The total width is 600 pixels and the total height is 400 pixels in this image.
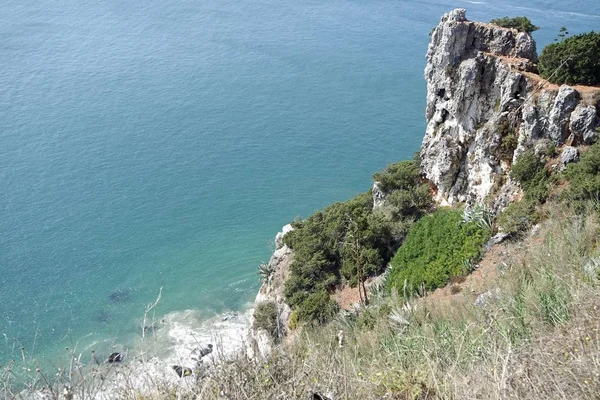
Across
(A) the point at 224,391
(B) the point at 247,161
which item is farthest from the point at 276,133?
(A) the point at 224,391

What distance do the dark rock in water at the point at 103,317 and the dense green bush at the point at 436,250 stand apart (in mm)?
20906

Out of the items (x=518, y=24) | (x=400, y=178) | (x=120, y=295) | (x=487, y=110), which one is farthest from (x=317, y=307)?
(x=120, y=295)

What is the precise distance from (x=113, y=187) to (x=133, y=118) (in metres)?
12.6

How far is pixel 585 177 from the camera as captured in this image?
19406mm

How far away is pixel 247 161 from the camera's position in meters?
52.5

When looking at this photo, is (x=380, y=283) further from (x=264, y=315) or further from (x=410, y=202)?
(x=264, y=315)

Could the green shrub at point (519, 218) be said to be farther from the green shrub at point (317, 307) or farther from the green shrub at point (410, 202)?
the green shrub at point (317, 307)

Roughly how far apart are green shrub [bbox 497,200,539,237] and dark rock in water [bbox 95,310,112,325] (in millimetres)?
26354

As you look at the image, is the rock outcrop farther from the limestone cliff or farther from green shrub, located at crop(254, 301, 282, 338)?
the limestone cliff

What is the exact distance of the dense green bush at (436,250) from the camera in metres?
22.1

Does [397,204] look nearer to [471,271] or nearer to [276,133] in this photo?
[471,271]

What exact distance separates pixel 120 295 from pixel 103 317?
2.31 meters

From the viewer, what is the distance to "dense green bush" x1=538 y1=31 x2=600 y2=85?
72.4ft

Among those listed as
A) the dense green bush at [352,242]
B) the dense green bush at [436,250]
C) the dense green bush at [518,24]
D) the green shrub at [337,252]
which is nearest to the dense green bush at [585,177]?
the dense green bush at [436,250]
